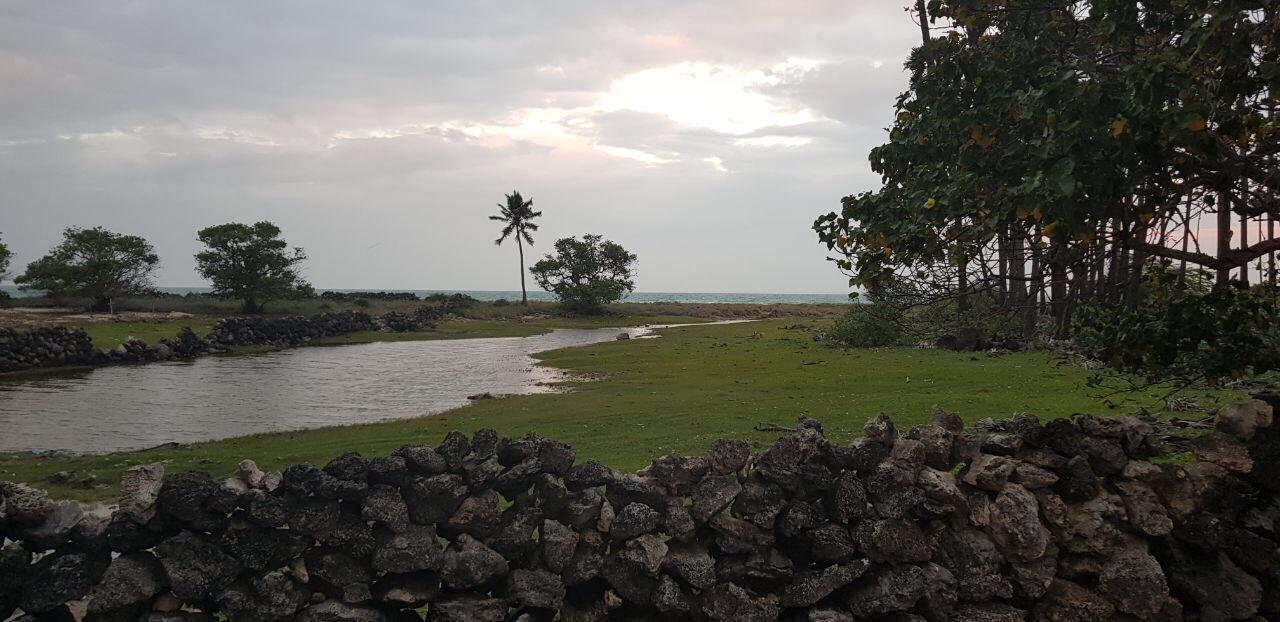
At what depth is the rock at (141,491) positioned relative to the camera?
18.2 feet

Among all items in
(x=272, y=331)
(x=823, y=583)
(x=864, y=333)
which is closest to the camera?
(x=823, y=583)

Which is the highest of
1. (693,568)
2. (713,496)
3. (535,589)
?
(713,496)

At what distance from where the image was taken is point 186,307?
58.0m

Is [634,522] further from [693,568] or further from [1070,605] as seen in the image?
[1070,605]

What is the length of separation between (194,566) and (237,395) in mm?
19588

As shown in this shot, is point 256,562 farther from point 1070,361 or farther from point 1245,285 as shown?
point 1070,361

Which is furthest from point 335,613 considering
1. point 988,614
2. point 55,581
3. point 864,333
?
point 864,333

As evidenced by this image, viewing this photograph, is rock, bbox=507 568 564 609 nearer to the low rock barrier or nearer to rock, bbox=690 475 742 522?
rock, bbox=690 475 742 522

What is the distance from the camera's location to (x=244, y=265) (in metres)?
59.9

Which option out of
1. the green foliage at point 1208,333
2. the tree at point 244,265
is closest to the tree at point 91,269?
the tree at point 244,265

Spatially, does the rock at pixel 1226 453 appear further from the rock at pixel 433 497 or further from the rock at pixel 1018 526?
the rock at pixel 433 497

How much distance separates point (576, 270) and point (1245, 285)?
247ft

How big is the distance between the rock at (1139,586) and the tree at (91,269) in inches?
2417

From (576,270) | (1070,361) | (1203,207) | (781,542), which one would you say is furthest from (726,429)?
(576,270)
